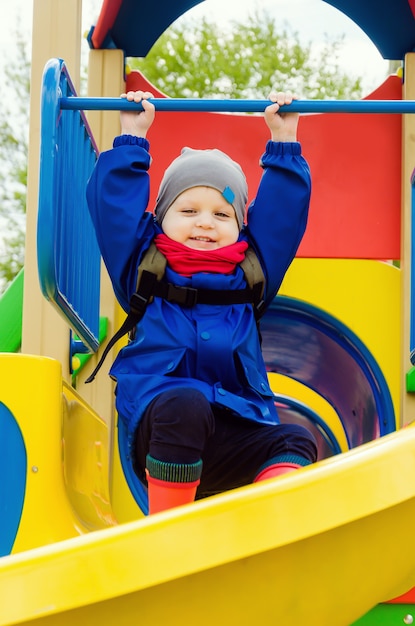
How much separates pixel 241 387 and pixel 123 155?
530 mm

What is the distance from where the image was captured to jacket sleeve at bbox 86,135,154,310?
179 cm

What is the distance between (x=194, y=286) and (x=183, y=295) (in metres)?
0.04

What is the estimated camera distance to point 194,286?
179cm

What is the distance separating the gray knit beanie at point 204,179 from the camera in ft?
6.16

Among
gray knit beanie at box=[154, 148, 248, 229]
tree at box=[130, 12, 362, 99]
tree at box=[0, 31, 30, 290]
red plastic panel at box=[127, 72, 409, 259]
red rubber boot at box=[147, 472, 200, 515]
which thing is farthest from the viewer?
tree at box=[0, 31, 30, 290]

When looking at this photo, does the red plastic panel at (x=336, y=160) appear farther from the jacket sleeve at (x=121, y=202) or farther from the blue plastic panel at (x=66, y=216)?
the jacket sleeve at (x=121, y=202)

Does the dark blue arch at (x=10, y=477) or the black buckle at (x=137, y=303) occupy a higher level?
the black buckle at (x=137, y=303)

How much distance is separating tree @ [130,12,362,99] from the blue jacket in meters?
10.5

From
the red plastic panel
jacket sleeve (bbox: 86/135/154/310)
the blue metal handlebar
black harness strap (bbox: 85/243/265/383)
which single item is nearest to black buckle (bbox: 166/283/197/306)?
black harness strap (bbox: 85/243/265/383)

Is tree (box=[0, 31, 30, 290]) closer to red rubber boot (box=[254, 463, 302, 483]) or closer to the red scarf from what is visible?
the red scarf

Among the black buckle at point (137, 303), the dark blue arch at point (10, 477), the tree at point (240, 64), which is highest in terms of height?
the tree at point (240, 64)

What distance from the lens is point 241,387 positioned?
176 centimetres

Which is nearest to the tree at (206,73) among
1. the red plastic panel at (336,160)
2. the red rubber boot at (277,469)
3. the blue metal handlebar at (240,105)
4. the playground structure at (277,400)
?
the playground structure at (277,400)

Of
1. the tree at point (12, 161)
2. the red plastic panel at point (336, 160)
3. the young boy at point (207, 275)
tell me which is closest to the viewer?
the young boy at point (207, 275)
